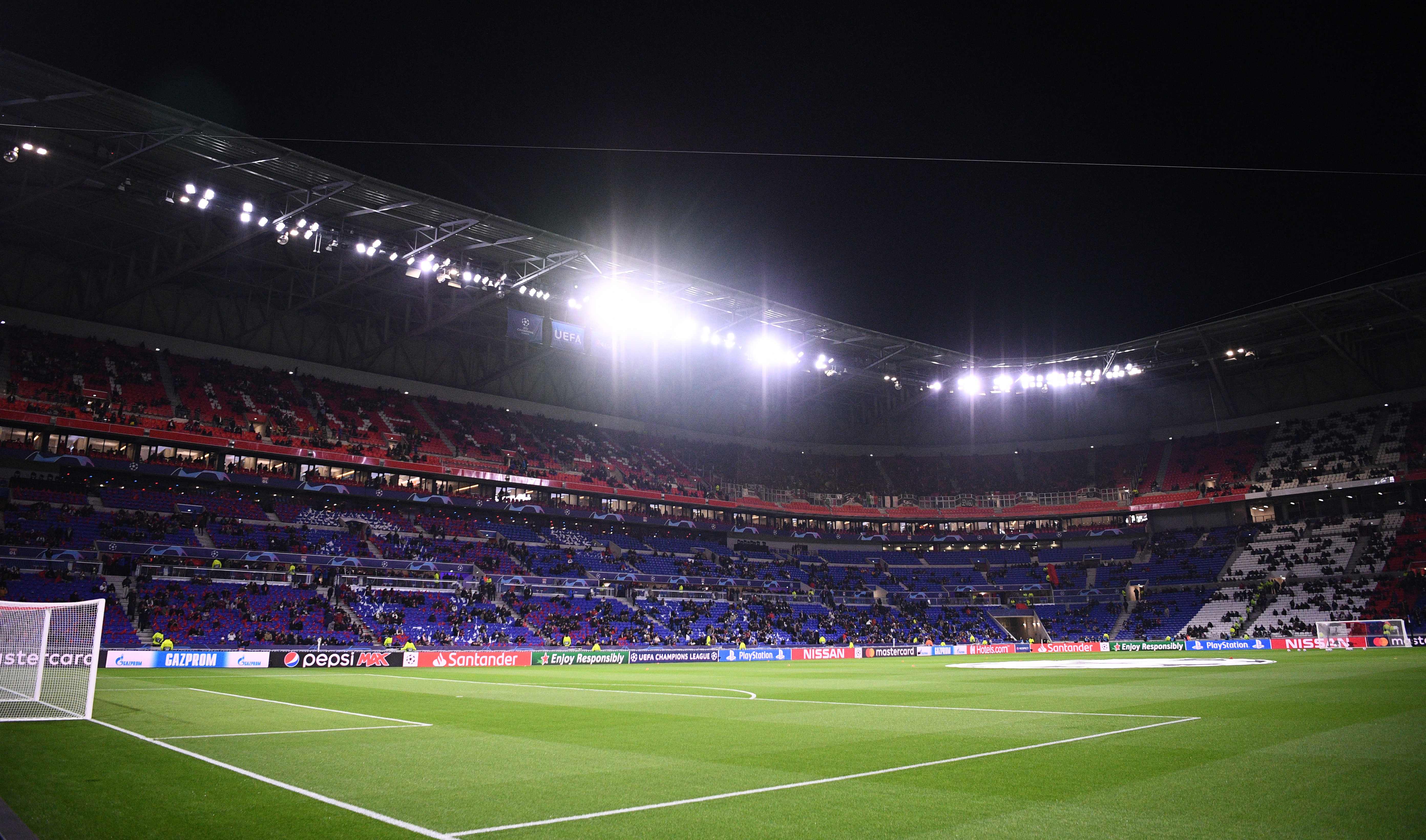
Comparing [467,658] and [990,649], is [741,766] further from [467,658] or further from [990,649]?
[990,649]

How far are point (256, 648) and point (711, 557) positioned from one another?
33427 mm

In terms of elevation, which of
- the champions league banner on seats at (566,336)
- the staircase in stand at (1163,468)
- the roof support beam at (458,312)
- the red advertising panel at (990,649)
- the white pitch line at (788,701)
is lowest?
the red advertising panel at (990,649)

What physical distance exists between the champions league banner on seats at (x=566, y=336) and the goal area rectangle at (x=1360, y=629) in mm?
44316

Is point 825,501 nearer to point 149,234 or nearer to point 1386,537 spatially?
point 1386,537

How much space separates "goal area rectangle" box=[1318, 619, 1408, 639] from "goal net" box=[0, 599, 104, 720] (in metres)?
54.4

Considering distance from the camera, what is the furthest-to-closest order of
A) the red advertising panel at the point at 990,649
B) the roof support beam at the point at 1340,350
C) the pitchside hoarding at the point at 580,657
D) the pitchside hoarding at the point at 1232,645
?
the roof support beam at the point at 1340,350 → the red advertising panel at the point at 990,649 → the pitchside hoarding at the point at 1232,645 → the pitchside hoarding at the point at 580,657

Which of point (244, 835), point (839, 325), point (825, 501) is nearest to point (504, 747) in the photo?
point (244, 835)

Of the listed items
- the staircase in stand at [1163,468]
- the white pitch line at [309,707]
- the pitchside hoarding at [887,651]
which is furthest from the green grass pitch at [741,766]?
the staircase in stand at [1163,468]

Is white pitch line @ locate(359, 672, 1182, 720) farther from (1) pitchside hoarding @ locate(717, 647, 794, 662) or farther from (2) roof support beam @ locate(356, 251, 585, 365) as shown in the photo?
(2) roof support beam @ locate(356, 251, 585, 365)

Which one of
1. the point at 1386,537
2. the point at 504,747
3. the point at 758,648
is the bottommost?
the point at 758,648

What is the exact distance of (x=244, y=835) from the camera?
5703 mm

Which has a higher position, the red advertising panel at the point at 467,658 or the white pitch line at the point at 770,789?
the white pitch line at the point at 770,789

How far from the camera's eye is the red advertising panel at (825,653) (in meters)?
45.6

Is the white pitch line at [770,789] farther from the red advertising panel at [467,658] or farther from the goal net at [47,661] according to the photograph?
the red advertising panel at [467,658]
